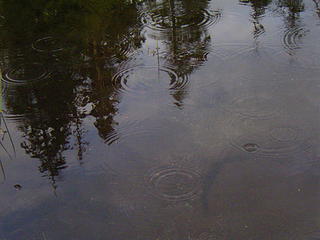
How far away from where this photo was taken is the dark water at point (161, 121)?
373 centimetres


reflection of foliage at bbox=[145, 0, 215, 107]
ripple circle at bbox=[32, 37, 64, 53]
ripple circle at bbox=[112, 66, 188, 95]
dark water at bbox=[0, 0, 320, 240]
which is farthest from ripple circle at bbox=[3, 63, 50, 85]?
reflection of foliage at bbox=[145, 0, 215, 107]

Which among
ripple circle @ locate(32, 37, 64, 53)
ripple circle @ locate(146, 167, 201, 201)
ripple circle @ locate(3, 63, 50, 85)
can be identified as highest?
ripple circle @ locate(32, 37, 64, 53)

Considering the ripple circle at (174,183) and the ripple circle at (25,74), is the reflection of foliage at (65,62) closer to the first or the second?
the ripple circle at (25,74)

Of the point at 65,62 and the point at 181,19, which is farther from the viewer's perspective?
the point at 181,19

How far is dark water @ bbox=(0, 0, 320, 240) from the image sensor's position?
3729mm

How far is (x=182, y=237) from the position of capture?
138 inches

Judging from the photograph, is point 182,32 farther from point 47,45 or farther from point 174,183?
point 174,183

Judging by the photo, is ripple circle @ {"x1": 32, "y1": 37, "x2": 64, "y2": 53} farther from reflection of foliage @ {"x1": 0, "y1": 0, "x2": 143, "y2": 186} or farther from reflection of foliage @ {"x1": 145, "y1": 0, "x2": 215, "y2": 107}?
reflection of foliage @ {"x1": 145, "y1": 0, "x2": 215, "y2": 107}

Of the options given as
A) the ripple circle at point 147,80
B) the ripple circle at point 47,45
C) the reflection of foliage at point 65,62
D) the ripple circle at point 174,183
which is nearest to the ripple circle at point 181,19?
the reflection of foliage at point 65,62

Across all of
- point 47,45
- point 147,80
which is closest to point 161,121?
point 147,80

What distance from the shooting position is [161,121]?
4.90m

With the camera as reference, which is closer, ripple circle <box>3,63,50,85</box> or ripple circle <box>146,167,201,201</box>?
ripple circle <box>146,167,201,201</box>

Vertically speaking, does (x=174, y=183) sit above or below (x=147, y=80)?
below

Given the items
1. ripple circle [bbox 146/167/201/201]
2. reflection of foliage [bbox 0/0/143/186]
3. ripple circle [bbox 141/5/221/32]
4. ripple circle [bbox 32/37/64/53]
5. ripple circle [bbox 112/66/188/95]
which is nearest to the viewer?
ripple circle [bbox 146/167/201/201]
